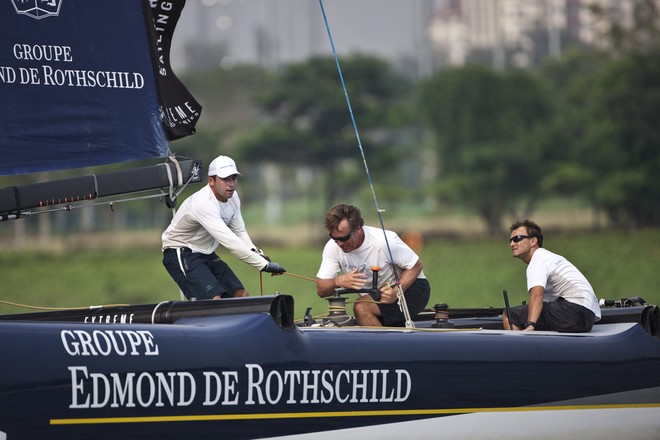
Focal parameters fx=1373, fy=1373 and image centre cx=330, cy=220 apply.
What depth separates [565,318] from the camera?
8133 millimetres

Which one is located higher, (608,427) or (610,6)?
(610,6)

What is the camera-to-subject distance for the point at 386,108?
42.4 meters

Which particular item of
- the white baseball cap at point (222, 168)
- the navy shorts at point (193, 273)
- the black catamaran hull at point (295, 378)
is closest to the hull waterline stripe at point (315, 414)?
the black catamaran hull at point (295, 378)

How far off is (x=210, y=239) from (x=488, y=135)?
109 ft

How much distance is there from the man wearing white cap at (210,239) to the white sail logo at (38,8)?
4.15ft

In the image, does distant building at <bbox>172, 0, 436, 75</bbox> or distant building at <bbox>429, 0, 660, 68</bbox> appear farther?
distant building at <bbox>172, 0, 436, 75</bbox>

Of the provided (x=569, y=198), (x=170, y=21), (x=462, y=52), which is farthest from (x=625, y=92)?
(x=170, y=21)

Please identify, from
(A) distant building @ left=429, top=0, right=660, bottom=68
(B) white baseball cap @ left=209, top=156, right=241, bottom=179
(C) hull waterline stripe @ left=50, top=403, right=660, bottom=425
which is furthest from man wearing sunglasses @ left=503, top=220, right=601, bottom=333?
(A) distant building @ left=429, top=0, right=660, bottom=68

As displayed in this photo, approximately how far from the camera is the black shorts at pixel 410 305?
8281mm

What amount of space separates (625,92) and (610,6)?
693cm

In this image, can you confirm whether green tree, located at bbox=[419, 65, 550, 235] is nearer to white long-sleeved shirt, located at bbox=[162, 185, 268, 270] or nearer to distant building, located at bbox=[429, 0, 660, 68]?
distant building, located at bbox=[429, 0, 660, 68]

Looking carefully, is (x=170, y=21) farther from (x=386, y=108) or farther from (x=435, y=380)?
(x=386, y=108)

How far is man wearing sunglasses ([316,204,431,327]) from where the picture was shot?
7926 mm

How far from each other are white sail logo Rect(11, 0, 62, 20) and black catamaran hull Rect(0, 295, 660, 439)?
1.72 meters
